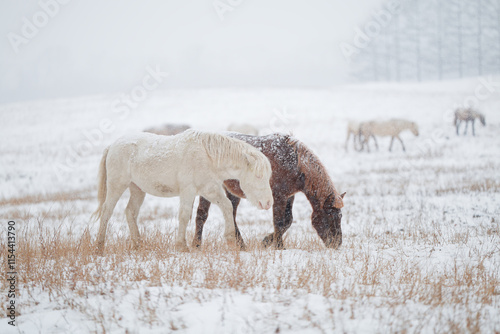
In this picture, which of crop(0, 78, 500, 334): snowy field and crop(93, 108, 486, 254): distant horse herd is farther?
crop(93, 108, 486, 254): distant horse herd

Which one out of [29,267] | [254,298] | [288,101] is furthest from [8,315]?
[288,101]

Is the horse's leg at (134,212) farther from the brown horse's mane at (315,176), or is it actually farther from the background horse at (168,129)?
the background horse at (168,129)

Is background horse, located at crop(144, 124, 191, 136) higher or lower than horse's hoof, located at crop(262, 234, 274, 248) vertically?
higher

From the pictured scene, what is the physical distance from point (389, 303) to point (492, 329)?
707mm

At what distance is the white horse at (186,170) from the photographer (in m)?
4.51

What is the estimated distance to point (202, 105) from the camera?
122 ft

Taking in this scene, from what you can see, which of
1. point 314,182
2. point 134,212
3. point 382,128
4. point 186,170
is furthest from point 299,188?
point 382,128

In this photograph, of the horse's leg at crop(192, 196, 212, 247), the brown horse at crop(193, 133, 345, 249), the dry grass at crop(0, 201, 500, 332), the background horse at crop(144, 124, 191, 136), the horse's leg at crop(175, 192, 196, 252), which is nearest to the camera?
the dry grass at crop(0, 201, 500, 332)

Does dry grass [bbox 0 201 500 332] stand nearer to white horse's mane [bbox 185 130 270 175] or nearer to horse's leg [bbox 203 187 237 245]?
horse's leg [bbox 203 187 237 245]

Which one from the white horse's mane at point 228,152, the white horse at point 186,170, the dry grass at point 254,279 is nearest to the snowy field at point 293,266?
the dry grass at point 254,279

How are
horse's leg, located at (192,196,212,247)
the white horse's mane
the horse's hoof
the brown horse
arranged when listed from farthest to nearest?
horse's leg, located at (192,196,212,247)
the brown horse
the horse's hoof
the white horse's mane

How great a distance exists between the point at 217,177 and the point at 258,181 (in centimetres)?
58

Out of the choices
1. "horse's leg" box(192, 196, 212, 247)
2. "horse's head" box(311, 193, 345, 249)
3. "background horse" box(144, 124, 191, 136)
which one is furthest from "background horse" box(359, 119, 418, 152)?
"horse's leg" box(192, 196, 212, 247)

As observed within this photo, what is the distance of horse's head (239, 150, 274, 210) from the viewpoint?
4.48 m
